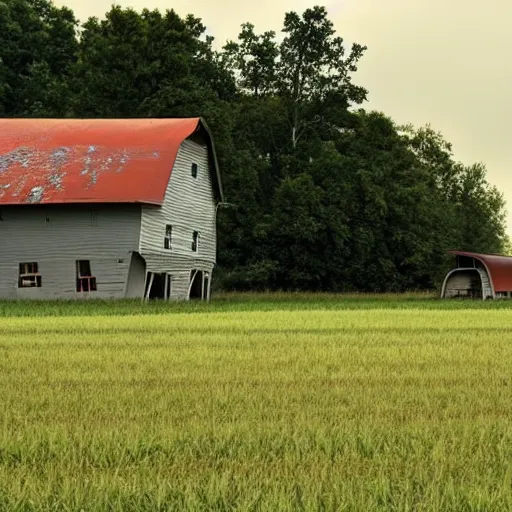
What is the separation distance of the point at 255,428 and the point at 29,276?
122 feet

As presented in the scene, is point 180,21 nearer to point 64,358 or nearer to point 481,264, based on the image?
point 481,264

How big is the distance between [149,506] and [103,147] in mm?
40555

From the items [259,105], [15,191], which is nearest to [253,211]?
[259,105]

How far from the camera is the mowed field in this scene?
16.7ft

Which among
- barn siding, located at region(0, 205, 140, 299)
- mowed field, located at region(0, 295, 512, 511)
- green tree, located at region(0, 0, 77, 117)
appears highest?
green tree, located at region(0, 0, 77, 117)

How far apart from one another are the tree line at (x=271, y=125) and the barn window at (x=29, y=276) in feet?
53.4

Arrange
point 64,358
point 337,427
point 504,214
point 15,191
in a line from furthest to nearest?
point 504,214, point 15,191, point 64,358, point 337,427

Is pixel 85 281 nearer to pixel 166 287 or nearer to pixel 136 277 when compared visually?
pixel 136 277

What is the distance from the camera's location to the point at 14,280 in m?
42.3

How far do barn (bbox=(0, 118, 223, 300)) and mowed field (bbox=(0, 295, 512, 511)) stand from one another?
84.7 feet

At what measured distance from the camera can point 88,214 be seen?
4225 centimetres

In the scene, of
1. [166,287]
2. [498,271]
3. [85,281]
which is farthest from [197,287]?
[498,271]

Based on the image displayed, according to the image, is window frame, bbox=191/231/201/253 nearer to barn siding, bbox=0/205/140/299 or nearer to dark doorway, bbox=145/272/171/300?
dark doorway, bbox=145/272/171/300

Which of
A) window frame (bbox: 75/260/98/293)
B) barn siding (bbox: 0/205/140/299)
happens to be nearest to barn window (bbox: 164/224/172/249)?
barn siding (bbox: 0/205/140/299)
